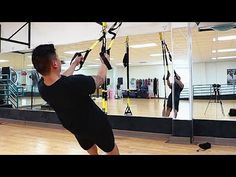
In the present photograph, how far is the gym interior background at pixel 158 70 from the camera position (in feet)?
13.9

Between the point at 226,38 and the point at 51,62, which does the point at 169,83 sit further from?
the point at 51,62

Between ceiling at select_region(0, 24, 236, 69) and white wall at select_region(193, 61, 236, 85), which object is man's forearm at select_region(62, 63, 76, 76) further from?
white wall at select_region(193, 61, 236, 85)

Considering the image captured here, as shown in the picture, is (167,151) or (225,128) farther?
(225,128)

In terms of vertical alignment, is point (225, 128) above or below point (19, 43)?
below

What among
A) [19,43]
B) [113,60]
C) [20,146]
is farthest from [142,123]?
[113,60]

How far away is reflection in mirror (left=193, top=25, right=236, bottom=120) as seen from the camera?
5176mm

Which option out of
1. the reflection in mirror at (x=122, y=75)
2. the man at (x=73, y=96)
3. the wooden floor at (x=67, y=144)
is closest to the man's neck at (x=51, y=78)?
the man at (x=73, y=96)

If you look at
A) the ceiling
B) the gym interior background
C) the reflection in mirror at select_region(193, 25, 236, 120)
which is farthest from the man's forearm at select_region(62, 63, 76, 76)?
the reflection in mirror at select_region(193, 25, 236, 120)

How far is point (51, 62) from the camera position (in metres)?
1.54

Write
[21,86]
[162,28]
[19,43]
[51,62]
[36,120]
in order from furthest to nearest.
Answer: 1. [21,86]
2. [19,43]
3. [36,120]
4. [162,28]
5. [51,62]

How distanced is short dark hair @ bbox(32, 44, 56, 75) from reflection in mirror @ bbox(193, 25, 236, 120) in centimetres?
398
